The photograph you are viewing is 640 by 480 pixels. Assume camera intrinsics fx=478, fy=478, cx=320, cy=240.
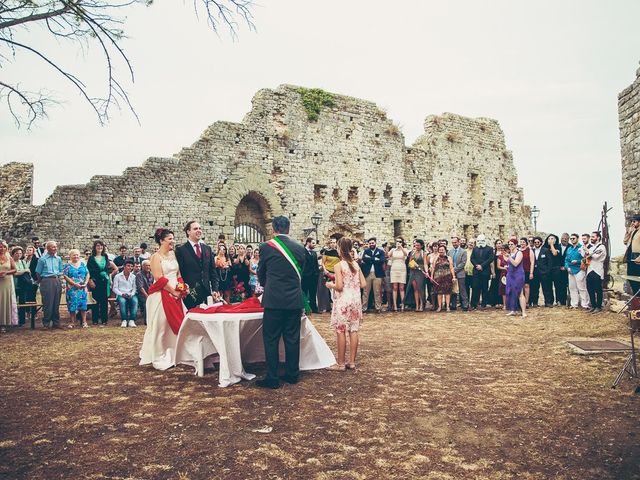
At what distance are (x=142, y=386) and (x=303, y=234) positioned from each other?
14.9 m

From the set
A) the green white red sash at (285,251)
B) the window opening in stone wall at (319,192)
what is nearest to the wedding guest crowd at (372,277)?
the green white red sash at (285,251)

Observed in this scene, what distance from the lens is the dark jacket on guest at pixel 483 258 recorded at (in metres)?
13.1

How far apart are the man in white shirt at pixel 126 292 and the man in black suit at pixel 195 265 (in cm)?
476

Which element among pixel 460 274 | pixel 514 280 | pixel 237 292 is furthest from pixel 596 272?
pixel 237 292

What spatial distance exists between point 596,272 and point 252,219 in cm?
1312

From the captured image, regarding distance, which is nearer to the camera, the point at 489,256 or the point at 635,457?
the point at 635,457

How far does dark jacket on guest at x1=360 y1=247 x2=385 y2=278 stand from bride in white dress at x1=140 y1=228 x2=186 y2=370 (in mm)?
7154

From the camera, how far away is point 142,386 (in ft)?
18.7

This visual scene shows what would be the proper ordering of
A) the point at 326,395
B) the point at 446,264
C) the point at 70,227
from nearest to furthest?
the point at 326,395
the point at 446,264
the point at 70,227

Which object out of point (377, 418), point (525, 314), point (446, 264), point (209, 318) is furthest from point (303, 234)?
point (377, 418)

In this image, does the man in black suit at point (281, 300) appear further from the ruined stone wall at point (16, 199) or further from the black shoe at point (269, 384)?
the ruined stone wall at point (16, 199)

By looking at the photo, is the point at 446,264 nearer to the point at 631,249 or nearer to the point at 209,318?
the point at 631,249

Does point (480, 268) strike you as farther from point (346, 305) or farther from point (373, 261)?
point (346, 305)

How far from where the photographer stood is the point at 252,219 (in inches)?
796
